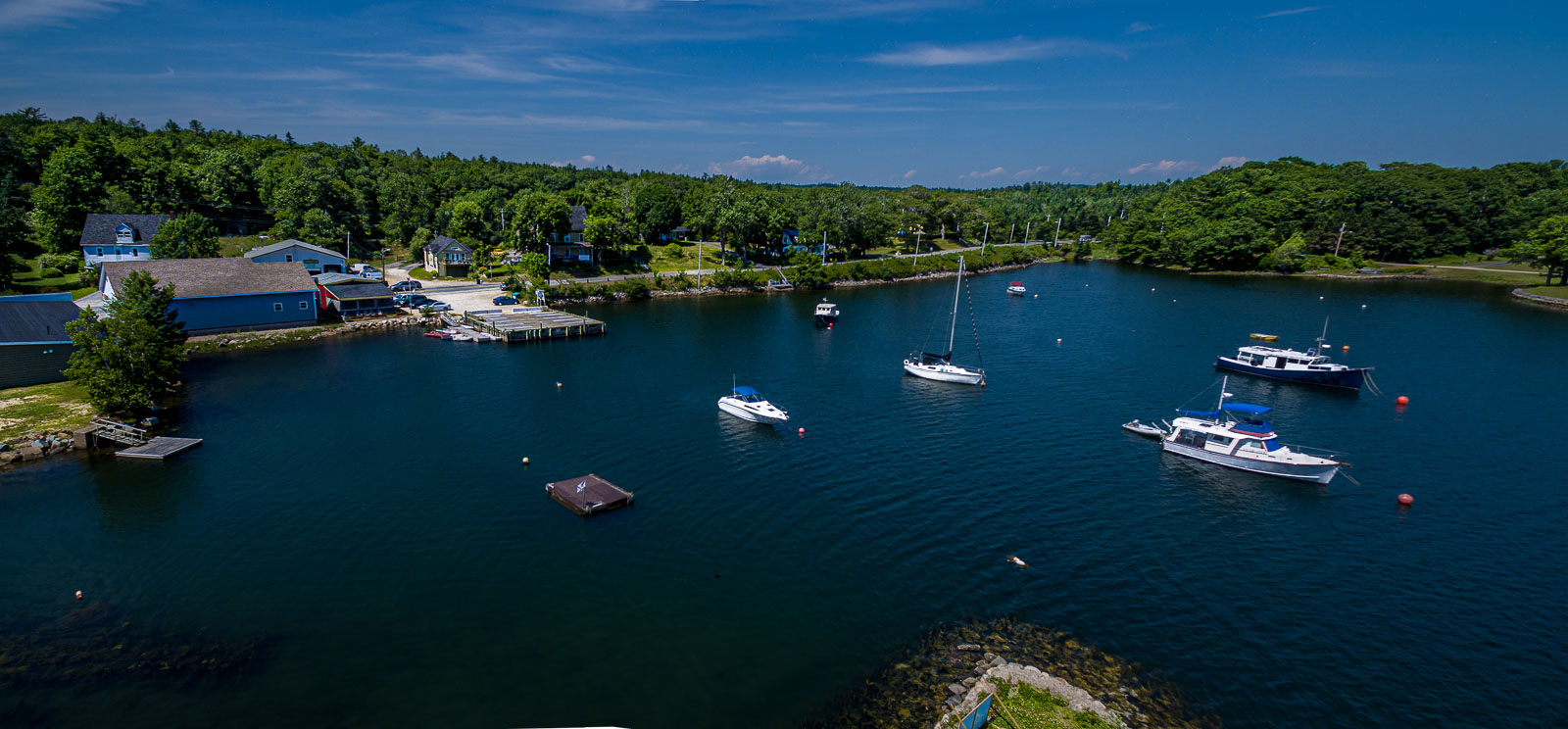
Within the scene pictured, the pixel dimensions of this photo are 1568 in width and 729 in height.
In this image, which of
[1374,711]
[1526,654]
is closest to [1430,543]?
[1526,654]

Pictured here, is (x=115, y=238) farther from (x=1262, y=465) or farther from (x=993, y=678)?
(x=1262, y=465)

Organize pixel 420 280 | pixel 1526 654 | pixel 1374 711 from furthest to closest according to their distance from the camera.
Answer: pixel 420 280 < pixel 1526 654 < pixel 1374 711

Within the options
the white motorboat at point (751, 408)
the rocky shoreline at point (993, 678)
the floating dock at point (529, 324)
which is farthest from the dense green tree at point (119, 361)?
the rocky shoreline at point (993, 678)

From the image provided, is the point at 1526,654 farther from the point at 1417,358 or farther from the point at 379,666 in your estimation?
the point at 1417,358

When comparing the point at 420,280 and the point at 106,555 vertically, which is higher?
the point at 420,280

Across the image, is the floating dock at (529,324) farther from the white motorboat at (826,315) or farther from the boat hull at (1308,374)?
the boat hull at (1308,374)

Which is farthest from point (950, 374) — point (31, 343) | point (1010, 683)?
A: point (31, 343)

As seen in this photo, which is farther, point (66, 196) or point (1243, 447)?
point (66, 196)

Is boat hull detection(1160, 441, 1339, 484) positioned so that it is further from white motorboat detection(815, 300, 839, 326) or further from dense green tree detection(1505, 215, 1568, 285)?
dense green tree detection(1505, 215, 1568, 285)
